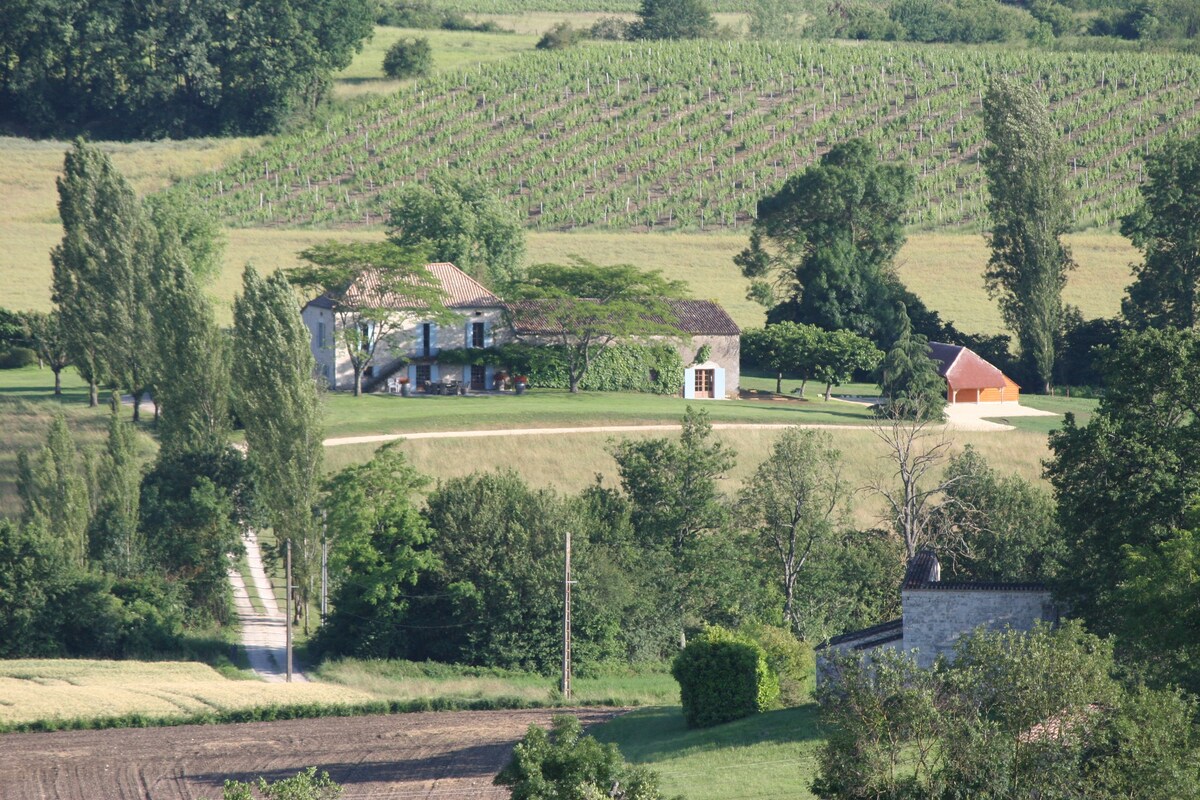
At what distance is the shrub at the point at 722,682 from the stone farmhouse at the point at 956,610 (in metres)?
4.06

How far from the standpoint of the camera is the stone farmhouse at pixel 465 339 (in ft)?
235

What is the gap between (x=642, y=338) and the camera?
73.1m

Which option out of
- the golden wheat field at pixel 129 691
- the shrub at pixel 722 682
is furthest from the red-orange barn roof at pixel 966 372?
the golden wheat field at pixel 129 691

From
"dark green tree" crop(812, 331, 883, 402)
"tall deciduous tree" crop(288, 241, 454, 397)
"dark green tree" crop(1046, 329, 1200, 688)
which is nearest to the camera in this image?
"dark green tree" crop(1046, 329, 1200, 688)

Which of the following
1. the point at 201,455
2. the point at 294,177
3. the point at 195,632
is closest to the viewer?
the point at 195,632

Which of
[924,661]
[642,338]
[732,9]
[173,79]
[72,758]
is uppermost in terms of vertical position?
[732,9]

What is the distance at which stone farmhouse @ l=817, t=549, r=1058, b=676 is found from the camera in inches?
1387

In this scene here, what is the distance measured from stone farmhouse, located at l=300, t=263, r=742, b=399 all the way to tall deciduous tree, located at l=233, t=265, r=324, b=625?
57.3ft

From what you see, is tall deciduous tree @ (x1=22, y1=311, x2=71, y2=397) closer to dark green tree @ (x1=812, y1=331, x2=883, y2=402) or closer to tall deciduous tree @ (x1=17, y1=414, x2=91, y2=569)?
tall deciduous tree @ (x1=17, y1=414, x2=91, y2=569)

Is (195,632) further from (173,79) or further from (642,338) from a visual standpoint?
(173,79)

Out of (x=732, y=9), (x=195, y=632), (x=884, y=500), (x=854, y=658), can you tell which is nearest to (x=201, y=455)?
(x=195, y=632)

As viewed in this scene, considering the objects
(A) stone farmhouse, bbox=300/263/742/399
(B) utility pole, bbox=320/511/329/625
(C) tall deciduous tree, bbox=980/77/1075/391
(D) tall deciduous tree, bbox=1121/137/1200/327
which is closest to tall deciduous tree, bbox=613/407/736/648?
(B) utility pole, bbox=320/511/329/625

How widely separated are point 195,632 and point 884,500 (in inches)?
993

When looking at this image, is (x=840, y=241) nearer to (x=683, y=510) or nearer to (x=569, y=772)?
(x=683, y=510)
